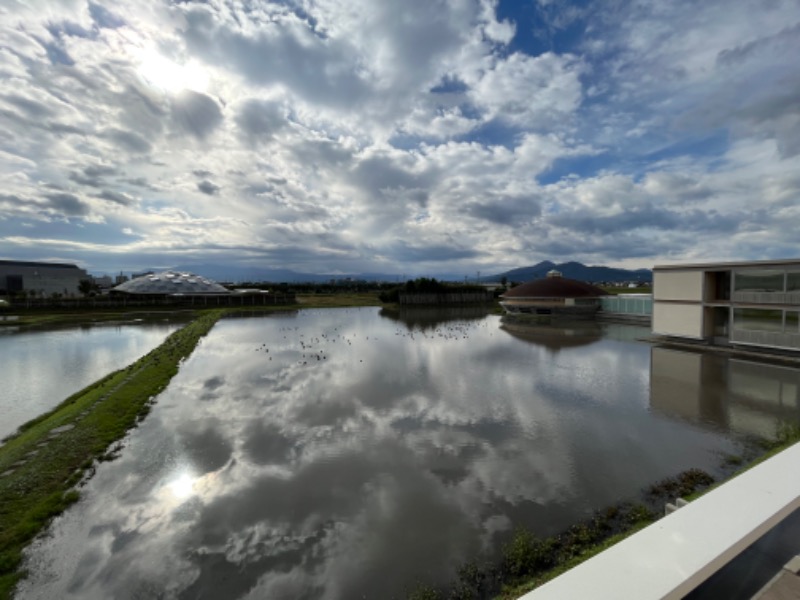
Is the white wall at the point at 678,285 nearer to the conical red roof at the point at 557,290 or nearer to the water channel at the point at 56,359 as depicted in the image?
the conical red roof at the point at 557,290

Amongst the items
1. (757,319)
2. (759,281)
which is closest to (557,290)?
(757,319)

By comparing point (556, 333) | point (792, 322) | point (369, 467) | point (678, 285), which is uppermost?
point (678, 285)

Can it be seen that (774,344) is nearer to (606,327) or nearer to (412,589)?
(606,327)

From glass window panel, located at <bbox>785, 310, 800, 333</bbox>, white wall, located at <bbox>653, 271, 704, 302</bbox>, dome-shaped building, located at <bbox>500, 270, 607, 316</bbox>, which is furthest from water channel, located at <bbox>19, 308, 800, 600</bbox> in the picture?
dome-shaped building, located at <bbox>500, 270, 607, 316</bbox>

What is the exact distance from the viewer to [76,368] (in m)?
19.4

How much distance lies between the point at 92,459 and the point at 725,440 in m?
16.4

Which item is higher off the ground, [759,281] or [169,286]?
[759,281]

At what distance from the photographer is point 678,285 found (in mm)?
24906

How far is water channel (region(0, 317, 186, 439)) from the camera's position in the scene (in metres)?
14.0

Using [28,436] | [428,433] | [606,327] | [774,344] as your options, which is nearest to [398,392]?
[428,433]

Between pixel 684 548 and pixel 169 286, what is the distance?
8973 centimetres

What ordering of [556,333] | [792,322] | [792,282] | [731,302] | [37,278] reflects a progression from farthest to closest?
[37,278]
[556,333]
[731,302]
[792,322]
[792,282]

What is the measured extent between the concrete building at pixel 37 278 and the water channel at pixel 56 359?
8356 cm

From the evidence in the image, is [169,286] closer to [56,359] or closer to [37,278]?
[37,278]
